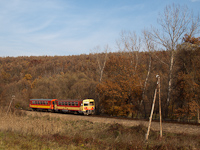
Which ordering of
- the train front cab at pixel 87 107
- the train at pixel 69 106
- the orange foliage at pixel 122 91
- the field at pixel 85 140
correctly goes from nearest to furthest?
1. the field at pixel 85 140
2. the orange foliage at pixel 122 91
3. the train front cab at pixel 87 107
4. the train at pixel 69 106

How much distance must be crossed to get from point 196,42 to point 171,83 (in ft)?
19.9

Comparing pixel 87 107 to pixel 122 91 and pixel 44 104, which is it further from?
pixel 44 104

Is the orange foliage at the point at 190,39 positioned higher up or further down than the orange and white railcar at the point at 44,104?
higher up

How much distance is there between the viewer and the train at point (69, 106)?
2823 centimetres

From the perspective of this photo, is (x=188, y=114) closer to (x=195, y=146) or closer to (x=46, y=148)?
(x=195, y=146)

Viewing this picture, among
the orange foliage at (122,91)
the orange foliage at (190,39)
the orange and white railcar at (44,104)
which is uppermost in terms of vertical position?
the orange foliage at (190,39)

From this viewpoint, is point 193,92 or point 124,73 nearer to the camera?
point 193,92

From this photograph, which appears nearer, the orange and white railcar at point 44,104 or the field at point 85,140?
the field at point 85,140

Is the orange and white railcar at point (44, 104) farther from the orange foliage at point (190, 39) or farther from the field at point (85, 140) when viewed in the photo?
the orange foliage at point (190, 39)

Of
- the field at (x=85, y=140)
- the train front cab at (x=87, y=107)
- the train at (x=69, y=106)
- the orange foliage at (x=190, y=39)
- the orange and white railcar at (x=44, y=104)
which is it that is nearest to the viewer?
the field at (x=85, y=140)

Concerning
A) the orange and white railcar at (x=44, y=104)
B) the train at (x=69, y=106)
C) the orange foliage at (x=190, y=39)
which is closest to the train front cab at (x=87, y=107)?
the train at (x=69, y=106)

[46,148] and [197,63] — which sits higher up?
[197,63]

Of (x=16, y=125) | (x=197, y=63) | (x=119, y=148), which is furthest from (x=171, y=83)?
(x=16, y=125)

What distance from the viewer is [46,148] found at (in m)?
10.5
